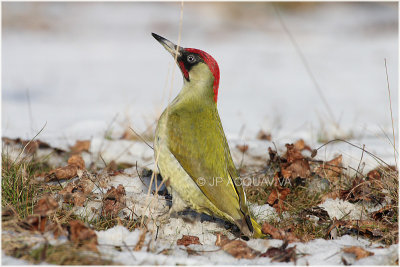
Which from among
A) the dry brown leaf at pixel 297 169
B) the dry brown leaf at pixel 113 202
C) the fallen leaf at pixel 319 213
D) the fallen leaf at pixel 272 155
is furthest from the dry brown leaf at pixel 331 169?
the dry brown leaf at pixel 113 202

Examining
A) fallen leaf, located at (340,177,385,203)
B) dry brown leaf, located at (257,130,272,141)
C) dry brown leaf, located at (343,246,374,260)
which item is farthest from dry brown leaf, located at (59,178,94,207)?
dry brown leaf, located at (257,130,272,141)

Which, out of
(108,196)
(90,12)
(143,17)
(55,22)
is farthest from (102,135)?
(90,12)

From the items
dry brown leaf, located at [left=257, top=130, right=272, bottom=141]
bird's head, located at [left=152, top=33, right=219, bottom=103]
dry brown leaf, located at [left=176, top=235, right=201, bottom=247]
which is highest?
bird's head, located at [left=152, top=33, right=219, bottom=103]

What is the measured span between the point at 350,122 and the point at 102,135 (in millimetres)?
3666

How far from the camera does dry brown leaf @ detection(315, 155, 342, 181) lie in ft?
12.9

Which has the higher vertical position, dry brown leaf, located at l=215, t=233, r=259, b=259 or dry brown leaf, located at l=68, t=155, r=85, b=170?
dry brown leaf, located at l=68, t=155, r=85, b=170

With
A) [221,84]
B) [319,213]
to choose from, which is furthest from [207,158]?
[221,84]

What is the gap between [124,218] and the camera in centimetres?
322

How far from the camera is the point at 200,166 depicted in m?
3.19

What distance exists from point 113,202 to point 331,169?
183 centimetres

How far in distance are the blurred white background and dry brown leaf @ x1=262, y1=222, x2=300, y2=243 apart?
1.11 metres

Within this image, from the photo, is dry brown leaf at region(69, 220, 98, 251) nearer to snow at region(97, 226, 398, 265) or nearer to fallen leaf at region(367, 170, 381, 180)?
snow at region(97, 226, 398, 265)

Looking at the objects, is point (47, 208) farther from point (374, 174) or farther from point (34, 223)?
point (374, 174)

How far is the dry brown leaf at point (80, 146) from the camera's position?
4.72 meters
